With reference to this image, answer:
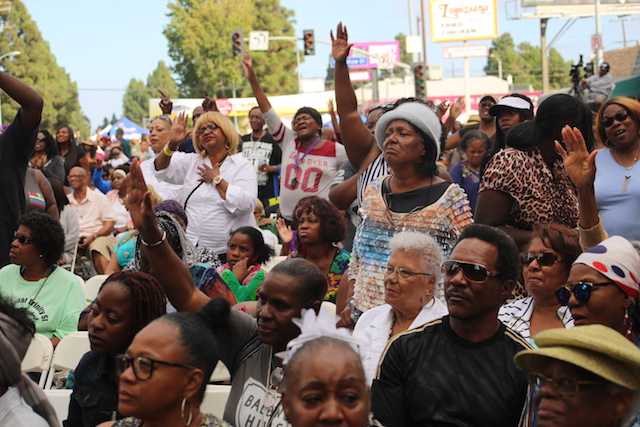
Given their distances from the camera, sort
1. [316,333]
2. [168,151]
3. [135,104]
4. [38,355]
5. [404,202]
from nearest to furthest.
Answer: [316,333] < [404,202] < [38,355] < [168,151] < [135,104]

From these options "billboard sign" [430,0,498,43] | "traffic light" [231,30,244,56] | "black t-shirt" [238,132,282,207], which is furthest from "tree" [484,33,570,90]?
"black t-shirt" [238,132,282,207]

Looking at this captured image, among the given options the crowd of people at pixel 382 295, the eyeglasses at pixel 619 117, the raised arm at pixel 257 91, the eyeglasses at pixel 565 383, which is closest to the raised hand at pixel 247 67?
the raised arm at pixel 257 91

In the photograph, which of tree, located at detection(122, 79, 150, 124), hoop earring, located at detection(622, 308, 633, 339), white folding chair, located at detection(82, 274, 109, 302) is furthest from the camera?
tree, located at detection(122, 79, 150, 124)

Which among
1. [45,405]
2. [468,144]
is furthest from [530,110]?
[45,405]

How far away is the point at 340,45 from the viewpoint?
5066 millimetres

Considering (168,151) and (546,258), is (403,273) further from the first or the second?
(168,151)

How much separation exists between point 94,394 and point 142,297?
489 millimetres

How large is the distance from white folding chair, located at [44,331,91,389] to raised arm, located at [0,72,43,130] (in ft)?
4.94

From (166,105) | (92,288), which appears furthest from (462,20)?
(92,288)

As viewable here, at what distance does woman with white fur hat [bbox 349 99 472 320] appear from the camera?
13.5ft

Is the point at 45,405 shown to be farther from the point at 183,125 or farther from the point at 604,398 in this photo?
the point at 183,125

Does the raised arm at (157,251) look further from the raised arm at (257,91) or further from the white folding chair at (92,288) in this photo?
the raised arm at (257,91)

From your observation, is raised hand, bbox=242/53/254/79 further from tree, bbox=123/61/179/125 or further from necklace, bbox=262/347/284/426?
tree, bbox=123/61/179/125

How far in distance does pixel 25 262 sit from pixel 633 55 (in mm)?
43451
